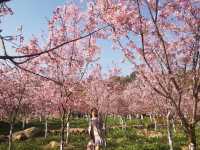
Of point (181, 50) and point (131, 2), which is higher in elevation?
point (131, 2)

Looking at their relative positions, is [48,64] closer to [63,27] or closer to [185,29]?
[63,27]

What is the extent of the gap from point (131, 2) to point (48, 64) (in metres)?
Result: 7.46

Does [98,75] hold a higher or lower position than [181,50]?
higher

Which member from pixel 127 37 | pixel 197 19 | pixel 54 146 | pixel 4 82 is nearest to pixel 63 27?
pixel 127 37

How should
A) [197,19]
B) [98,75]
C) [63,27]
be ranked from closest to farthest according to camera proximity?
[197,19] → [63,27] → [98,75]

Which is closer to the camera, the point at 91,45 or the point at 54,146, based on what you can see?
the point at 91,45

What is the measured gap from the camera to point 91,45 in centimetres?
1554

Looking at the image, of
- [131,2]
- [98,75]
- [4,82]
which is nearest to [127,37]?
[131,2]

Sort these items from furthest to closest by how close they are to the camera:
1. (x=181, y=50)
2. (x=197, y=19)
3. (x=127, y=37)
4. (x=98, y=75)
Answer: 1. (x=98, y=75)
2. (x=181, y=50)
3. (x=127, y=37)
4. (x=197, y=19)

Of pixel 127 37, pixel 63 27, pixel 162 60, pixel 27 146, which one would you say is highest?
pixel 63 27

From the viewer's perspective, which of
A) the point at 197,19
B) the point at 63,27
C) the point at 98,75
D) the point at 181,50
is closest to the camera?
the point at 197,19

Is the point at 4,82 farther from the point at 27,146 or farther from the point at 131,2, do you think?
the point at 131,2

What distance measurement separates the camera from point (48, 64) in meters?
15.1

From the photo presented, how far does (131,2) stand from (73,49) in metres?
7.12
